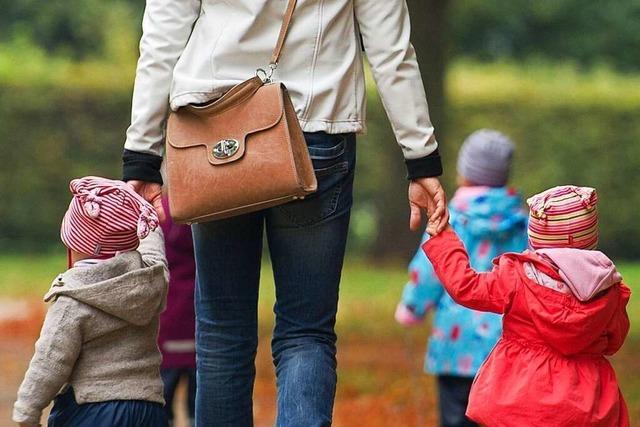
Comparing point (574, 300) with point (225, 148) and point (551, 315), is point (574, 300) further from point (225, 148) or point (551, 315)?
point (225, 148)

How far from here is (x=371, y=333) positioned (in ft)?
35.0

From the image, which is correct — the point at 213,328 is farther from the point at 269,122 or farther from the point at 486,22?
the point at 486,22

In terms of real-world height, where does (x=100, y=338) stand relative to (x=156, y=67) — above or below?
below

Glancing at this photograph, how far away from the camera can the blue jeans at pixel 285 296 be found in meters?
3.88

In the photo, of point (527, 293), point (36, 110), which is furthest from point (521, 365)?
point (36, 110)

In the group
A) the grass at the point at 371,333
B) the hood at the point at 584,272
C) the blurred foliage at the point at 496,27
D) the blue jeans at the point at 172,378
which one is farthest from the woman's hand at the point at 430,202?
the blurred foliage at the point at 496,27

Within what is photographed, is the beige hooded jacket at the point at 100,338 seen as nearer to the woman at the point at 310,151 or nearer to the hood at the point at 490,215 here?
A: the woman at the point at 310,151

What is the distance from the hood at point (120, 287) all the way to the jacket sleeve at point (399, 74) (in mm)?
860

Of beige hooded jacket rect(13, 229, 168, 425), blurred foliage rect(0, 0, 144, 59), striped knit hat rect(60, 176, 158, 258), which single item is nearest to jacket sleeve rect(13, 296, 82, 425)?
beige hooded jacket rect(13, 229, 168, 425)

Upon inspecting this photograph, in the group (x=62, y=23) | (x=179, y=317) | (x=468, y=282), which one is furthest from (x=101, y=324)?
(x=62, y=23)

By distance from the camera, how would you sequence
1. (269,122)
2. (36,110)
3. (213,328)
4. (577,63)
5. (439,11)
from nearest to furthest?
(269,122), (213,328), (439,11), (36,110), (577,63)

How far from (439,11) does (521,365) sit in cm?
904

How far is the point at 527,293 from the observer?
13.4 ft

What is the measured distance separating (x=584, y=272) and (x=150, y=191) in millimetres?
1346
